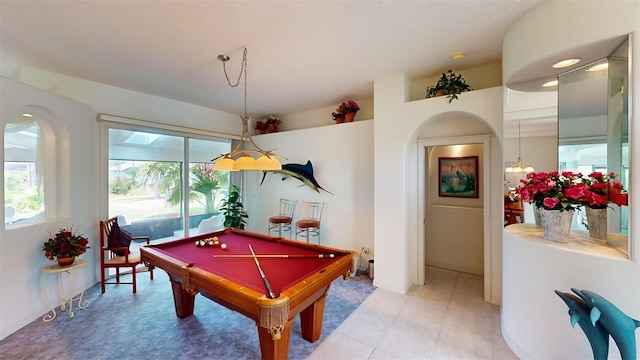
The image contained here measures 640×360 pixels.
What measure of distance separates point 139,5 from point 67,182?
2656 millimetres

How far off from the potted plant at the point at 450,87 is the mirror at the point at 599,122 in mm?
892

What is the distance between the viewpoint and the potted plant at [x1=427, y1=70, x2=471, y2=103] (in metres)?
2.88

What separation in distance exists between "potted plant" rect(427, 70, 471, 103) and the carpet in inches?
109

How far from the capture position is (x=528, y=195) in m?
2.04

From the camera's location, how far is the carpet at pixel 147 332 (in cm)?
219

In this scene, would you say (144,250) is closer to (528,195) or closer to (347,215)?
(347,215)

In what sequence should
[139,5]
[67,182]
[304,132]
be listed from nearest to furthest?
[139,5] → [67,182] → [304,132]

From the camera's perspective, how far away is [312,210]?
4.64 metres

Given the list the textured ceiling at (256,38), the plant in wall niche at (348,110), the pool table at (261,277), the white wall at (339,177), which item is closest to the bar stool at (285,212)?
the white wall at (339,177)

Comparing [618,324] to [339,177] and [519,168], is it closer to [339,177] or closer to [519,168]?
[519,168]

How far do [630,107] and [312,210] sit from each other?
3897 millimetres

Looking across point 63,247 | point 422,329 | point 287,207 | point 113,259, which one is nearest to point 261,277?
point 422,329

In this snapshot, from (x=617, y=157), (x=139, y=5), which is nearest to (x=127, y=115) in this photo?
(x=139, y=5)

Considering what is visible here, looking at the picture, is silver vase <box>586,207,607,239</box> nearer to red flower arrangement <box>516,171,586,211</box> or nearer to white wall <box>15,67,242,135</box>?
red flower arrangement <box>516,171,586,211</box>
